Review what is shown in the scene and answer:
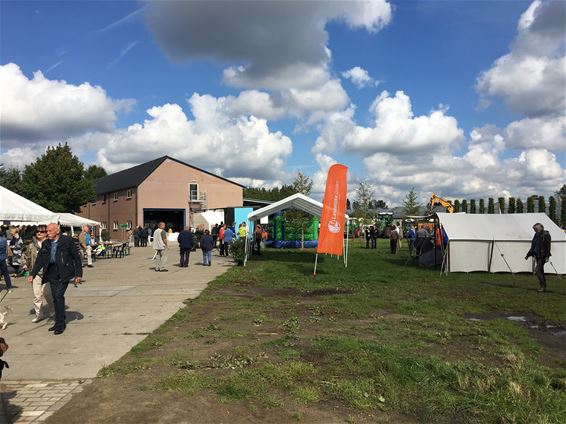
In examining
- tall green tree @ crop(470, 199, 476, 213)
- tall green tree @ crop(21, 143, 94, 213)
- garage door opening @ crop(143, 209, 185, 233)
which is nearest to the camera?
tall green tree @ crop(21, 143, 94, 213)

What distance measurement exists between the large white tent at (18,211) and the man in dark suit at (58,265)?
7472 millimetres

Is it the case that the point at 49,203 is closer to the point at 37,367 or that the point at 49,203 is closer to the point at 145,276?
the point at 145,276

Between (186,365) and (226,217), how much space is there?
3024cm

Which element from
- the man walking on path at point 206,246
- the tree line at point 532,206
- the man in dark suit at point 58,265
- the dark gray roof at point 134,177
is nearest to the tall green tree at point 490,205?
the tree line at point 532,206

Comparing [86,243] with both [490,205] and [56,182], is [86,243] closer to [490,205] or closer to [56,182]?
[56,182]

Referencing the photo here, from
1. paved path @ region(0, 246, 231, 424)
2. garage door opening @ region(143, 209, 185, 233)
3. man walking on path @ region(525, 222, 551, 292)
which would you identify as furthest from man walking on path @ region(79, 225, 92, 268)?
garage door opening @ region(143, 209, 185, 233)

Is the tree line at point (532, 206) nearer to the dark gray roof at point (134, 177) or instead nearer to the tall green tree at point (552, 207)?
the tall green tree at point (552, 207)

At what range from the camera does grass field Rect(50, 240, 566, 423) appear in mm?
4191

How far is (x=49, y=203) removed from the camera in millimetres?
43031

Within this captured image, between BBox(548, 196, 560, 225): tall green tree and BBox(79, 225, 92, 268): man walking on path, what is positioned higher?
BBox(548, 196, 560, 225): tall green tree

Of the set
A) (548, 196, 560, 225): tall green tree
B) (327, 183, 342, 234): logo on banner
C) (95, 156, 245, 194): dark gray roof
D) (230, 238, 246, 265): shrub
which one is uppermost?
(95, 156, 245, 194): dark gray roof

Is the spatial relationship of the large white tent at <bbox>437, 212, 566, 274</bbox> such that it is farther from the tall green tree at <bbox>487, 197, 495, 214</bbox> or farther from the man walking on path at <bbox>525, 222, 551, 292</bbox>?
the tall green tree at <bbox>487, 197, 495, 214</bbox>

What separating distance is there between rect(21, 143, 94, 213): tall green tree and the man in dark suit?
39.1m

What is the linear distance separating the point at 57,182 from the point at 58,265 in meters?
40.1
